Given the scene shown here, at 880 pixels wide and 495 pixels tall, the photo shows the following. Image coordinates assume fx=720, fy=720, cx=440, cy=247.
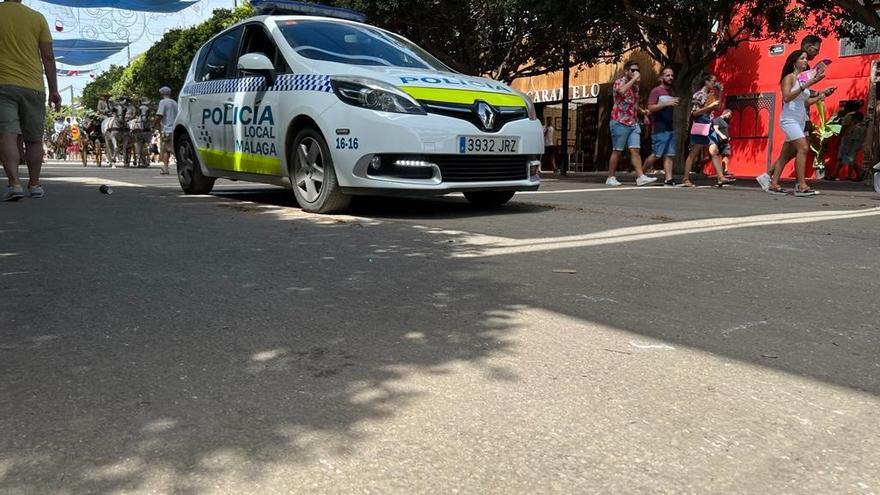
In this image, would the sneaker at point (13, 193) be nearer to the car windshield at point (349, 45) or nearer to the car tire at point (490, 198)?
the car windshield at point (349, 45)

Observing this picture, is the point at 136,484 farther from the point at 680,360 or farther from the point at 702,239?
the point at 702,239

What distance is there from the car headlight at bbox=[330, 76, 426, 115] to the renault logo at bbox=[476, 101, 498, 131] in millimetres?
509

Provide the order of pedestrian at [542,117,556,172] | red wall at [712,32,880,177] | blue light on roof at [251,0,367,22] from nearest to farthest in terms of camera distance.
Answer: blue light on roof at [251,0,367,22] < red wall at [712,32,880,177] < pedestrian at [542,117,556,172]

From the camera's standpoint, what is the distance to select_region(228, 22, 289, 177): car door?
251 inches

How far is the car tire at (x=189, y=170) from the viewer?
26.6 feet

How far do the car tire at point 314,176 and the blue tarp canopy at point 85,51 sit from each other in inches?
1471

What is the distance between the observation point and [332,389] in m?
2.10

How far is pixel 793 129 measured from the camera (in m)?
8.84

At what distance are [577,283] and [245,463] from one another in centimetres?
218

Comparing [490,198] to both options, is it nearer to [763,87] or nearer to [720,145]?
[720,145]

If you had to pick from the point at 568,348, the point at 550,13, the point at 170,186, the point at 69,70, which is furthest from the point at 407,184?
the point at 69,70

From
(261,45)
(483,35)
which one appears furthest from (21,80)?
(483,35)

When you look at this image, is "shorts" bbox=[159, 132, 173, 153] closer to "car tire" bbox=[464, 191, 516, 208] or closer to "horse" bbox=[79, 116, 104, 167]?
"horse" bbox=[79, 116, 104, 167]

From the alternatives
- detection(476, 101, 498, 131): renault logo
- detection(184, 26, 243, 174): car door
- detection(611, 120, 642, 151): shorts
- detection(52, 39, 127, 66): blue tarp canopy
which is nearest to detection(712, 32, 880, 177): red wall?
detection(611, 120, 642, 151): shorts
